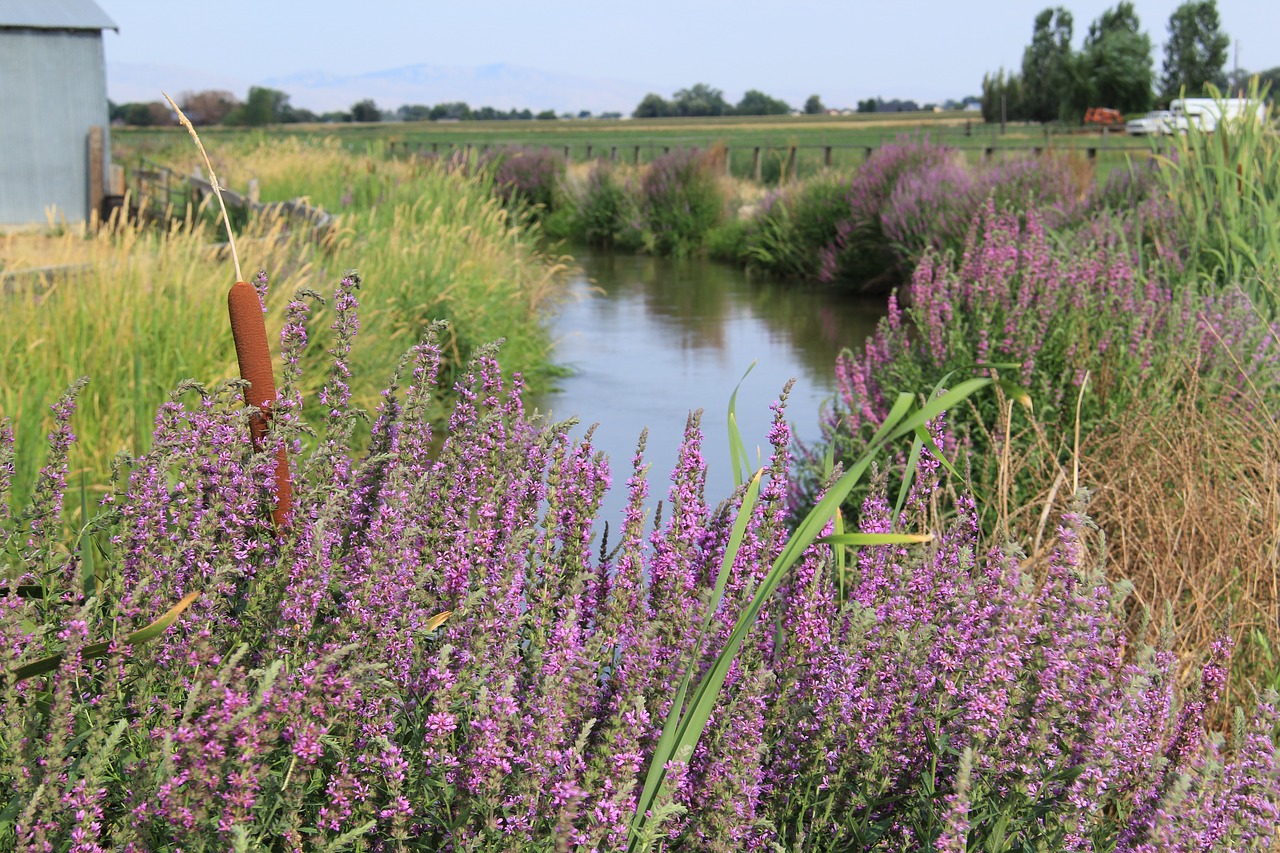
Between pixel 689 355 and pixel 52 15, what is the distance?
13.4 meters

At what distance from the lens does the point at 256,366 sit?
2.21 meters

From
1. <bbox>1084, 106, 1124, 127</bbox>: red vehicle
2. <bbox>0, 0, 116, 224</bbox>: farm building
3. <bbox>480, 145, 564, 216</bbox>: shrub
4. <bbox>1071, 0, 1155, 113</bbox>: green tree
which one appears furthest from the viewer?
<bbox>1071, 0, 1155, 113</bbox>: green tree

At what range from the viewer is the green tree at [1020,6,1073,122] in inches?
4240

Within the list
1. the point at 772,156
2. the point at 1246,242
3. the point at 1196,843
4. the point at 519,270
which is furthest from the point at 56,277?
the point at 772,156

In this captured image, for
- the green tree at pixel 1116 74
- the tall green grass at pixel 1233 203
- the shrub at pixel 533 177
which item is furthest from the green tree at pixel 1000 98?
the tall green grass at pixel 1233 203

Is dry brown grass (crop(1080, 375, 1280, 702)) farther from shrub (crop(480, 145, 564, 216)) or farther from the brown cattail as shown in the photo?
shrub (crop(480, 145, 564, 216))

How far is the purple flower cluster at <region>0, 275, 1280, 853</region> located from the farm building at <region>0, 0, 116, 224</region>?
62.3 ft

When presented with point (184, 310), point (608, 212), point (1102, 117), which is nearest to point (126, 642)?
point (184, 310)

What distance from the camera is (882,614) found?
2.39 meters

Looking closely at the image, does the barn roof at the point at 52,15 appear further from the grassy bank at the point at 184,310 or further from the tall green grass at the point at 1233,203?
the tall green grass at the point at 1233,203

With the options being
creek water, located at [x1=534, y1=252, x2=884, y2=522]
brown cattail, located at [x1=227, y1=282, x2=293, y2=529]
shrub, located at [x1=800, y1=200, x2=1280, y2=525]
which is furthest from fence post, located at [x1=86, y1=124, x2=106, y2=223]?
brown cattail, located at [x1=227, y1=282, x2=293, y2=529]

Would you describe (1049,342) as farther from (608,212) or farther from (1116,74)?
(1116,74)

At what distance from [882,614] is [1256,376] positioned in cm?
438

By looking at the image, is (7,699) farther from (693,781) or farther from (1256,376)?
(1256,376)
